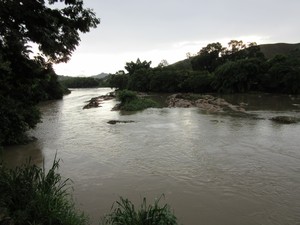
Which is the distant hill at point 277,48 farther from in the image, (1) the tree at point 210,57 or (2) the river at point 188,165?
(2) the river at point 188,165

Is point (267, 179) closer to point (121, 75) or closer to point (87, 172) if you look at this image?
point (87, 172)

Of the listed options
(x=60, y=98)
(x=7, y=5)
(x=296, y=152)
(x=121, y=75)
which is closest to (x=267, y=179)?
(x=296, y=152)

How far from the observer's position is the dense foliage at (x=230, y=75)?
53.6 m

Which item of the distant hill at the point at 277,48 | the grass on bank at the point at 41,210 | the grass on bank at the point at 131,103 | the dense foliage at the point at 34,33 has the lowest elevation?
the grass on bank at the point at 131,103

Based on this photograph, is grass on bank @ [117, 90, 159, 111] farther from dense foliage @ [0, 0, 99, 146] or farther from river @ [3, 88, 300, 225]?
dense foliage @ [0, 0, 99, 146]

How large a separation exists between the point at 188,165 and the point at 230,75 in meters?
48.7

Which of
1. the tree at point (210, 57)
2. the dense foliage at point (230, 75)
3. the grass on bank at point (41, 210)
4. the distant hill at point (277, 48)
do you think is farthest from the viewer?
the distant hill at point (277, 48)

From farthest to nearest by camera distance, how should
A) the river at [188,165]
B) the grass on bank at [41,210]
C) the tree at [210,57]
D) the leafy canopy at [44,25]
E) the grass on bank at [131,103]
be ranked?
the tree at [210,57], the grass on bank at [131,103], the river at [188,165], the leafy canopy at [44,25], the grass on bank at [41,210]

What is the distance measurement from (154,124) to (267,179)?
46.6ft

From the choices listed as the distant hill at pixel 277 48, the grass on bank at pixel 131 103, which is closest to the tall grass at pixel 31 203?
the grass on bank at pixel 131 103

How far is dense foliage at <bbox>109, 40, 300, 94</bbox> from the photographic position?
5356 centimetres

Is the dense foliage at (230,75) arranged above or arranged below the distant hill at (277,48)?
below

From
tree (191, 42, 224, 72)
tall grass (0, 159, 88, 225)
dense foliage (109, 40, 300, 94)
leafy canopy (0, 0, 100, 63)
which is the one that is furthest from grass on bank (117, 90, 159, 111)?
tree (191, 42, 224, 72)

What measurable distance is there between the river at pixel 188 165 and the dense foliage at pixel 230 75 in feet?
106
